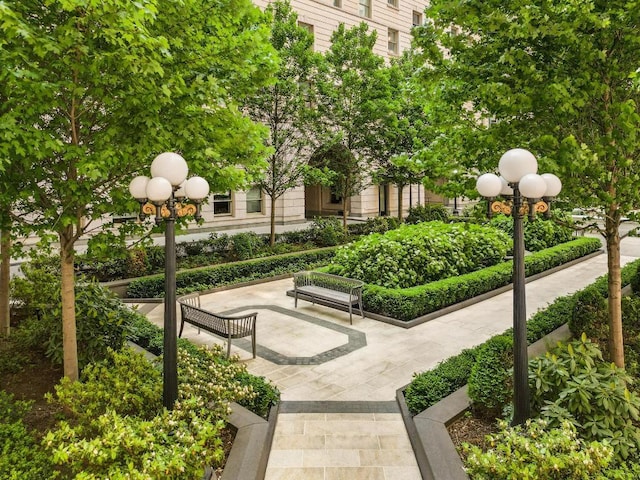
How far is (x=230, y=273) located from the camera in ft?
52.1

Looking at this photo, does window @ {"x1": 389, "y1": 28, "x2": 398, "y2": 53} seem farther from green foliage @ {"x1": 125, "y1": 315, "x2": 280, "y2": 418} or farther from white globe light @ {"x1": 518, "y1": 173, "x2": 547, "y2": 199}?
white globe light @ {"x1": 518, "y1": 173, "x2": 547, "y2": 199}

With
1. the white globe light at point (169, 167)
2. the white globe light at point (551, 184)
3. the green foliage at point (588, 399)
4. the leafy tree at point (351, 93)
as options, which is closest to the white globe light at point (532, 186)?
the white globe light at point (551, 184)

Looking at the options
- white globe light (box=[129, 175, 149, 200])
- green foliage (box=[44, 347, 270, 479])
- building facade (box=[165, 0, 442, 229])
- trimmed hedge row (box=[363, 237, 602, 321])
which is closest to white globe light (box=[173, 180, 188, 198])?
white globe light (box=[129, 175, 149, 200])

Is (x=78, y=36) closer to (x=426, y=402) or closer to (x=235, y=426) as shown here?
(x=235, y=426)

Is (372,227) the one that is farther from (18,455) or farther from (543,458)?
(18,455)

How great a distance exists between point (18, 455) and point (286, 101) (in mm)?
17410

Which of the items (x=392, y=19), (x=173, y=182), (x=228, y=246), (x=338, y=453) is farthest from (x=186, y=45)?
(x=392, y=19)

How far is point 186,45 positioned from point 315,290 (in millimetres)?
7412

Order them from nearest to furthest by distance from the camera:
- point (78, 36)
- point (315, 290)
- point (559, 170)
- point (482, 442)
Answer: point (78, 36)
point (482, 442)
point (559, 170)
point (315, 290)

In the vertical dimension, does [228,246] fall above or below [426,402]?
above

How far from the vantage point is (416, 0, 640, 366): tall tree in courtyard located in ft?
19.9

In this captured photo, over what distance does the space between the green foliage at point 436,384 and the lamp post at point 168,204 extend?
335 cm

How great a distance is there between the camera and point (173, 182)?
533cm

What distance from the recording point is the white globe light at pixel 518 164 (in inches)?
201
